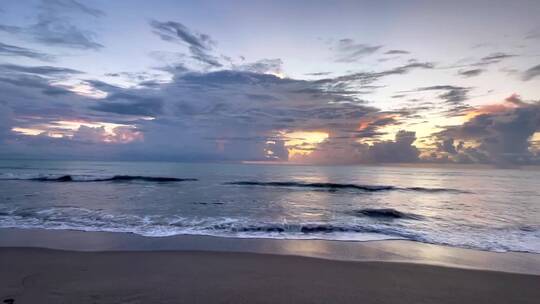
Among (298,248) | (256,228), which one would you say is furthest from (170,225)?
(298,248)

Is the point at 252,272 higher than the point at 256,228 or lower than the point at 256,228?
higher

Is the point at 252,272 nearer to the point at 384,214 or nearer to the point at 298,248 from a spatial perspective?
the point at 298,248

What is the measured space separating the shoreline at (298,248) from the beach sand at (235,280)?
0.50 m

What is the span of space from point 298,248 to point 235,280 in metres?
3.16

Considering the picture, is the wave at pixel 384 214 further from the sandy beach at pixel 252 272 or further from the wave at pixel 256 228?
the sandy beach at pixel 252 272

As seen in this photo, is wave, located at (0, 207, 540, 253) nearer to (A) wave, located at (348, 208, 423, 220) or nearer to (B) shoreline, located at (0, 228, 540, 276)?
(B) shoreline, located at (0, 228, 540, 276)

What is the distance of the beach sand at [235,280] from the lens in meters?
5.03

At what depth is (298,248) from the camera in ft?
28.2

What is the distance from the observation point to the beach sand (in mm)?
5027

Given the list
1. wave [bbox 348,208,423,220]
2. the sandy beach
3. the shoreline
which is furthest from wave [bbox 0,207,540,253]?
wave [bbox 348,208,423,220]

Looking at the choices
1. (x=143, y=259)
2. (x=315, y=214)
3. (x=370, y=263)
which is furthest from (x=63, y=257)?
(x=315, y=214)

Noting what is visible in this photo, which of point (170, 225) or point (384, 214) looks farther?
point (384, 214)

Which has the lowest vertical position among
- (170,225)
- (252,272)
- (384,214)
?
(384,214)

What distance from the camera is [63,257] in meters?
7.10
